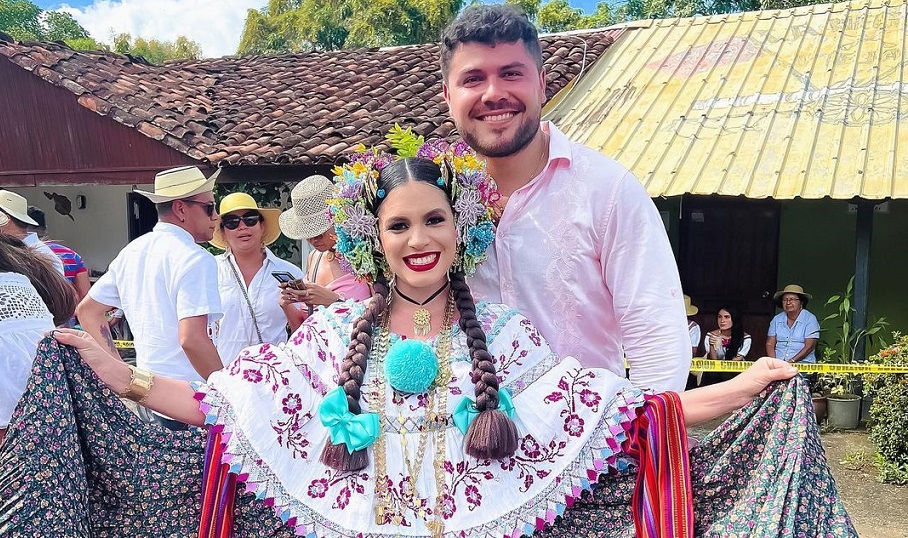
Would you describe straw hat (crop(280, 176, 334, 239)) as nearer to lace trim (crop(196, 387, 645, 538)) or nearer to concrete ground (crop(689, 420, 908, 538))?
lace trim (crop(196, 387, 645, 538))

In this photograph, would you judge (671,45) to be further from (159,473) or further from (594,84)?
(159,473)

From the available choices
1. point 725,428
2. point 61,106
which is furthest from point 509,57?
point 61,106

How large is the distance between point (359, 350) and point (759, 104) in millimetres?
6686

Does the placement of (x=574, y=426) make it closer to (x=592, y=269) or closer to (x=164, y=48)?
(x=592, y=269)

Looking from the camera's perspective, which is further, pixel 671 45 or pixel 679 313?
pixel 671 45

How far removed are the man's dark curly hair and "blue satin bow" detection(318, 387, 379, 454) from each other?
1.04 meters

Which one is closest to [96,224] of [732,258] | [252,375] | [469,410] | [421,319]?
[732,258]

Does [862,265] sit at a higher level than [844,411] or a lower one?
higher

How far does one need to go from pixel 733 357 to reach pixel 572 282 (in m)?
6.96

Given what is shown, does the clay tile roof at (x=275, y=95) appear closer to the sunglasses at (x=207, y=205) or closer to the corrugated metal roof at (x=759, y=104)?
the corrugated metal roof at (x=759, y=104)

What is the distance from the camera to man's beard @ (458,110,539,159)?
226 centimetres

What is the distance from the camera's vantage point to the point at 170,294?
360 cm

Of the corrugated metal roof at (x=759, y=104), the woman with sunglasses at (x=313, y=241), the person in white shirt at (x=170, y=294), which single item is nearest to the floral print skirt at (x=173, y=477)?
the person in white shirt at (x=170, y=294)

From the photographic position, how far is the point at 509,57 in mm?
2225
